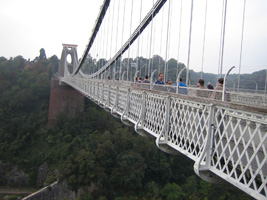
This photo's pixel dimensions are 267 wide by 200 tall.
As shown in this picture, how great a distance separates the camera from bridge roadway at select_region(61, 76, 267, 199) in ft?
7.56

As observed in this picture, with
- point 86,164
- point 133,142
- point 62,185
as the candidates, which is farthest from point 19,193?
point 133,142

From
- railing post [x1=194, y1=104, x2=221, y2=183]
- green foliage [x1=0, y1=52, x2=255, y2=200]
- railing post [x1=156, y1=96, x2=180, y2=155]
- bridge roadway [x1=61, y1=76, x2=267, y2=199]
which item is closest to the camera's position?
bridge roadway [x1=61, y1=76, x2=267, y2=199]

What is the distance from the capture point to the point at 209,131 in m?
2.88

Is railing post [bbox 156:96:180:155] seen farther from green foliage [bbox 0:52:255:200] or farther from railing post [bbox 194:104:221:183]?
green foliage [bbox 0:52:255:200]

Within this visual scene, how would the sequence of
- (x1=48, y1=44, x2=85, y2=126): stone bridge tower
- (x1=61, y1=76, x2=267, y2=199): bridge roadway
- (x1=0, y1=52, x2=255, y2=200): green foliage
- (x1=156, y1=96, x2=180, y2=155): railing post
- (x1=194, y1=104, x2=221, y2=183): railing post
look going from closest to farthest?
(x1=61, y1=76, x2=267, y2=199): bridge roadway, (x1=194, y1=104, x2=221, y2=183): railing post, (x1=156, y1=96, x2=180, y2=155): railing post, (x1=0, y1=52, x2=255, y2=200): green foliage, (x1=48, y1=44, x2=85, y2=126): stone bridge tower

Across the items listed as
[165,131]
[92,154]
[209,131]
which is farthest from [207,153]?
[92,154]

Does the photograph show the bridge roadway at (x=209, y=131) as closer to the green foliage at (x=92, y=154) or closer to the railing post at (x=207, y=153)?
the railing post at (x=207, y=153)

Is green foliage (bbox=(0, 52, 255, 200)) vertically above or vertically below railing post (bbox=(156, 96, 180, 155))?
below

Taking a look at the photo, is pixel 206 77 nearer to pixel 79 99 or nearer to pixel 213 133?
pixel 213 133

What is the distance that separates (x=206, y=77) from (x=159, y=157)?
1569cm

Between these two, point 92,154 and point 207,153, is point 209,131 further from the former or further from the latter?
point 92,154

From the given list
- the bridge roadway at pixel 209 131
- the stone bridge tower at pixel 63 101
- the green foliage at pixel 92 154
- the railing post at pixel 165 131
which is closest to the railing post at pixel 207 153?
the bridge roadway at pixel 209 131

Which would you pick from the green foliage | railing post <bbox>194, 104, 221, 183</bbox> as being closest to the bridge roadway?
railing post <bbox>194, 104, 221, 183</bbox>

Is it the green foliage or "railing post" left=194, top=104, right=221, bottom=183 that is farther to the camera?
the green foliage
